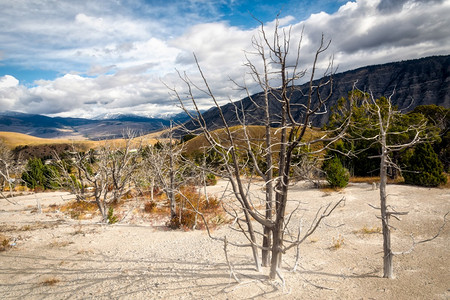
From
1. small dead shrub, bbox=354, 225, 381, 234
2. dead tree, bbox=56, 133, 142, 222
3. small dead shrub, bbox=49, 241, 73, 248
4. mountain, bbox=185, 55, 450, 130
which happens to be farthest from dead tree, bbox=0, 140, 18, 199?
mountain, bbox=185, 55, 450, 130

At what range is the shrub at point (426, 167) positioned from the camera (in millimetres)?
13547

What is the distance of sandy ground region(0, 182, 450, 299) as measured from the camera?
498 centimetres

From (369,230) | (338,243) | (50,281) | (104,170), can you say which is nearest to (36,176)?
(104,170)

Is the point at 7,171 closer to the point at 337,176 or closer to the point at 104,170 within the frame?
the point at 104,170

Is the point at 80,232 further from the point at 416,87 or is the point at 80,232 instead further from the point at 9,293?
the point at 416,87

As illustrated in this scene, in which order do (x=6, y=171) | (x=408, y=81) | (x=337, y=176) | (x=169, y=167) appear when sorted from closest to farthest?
(x=169, y=167) → (x=337, y=176) → (x=6, y=171) → (x=408, y=81)

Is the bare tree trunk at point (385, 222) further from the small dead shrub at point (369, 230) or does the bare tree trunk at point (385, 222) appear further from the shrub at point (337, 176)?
the shrub at point (337, 176)

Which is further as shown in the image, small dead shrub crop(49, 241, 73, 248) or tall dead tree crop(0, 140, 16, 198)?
tall dead tree crop(0, 140, 16, 198)

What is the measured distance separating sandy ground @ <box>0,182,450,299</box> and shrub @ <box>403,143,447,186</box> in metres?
4.00

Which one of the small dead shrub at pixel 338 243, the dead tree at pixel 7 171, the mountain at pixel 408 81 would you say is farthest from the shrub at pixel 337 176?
the mountain at pixel 408 81

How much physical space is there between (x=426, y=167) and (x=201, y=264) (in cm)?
→ 1453

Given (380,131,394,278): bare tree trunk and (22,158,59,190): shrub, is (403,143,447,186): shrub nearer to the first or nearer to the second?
(380,131,394,278): bare tree trunk

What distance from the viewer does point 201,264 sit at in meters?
6.42

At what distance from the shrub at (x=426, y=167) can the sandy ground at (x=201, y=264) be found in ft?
13.1
